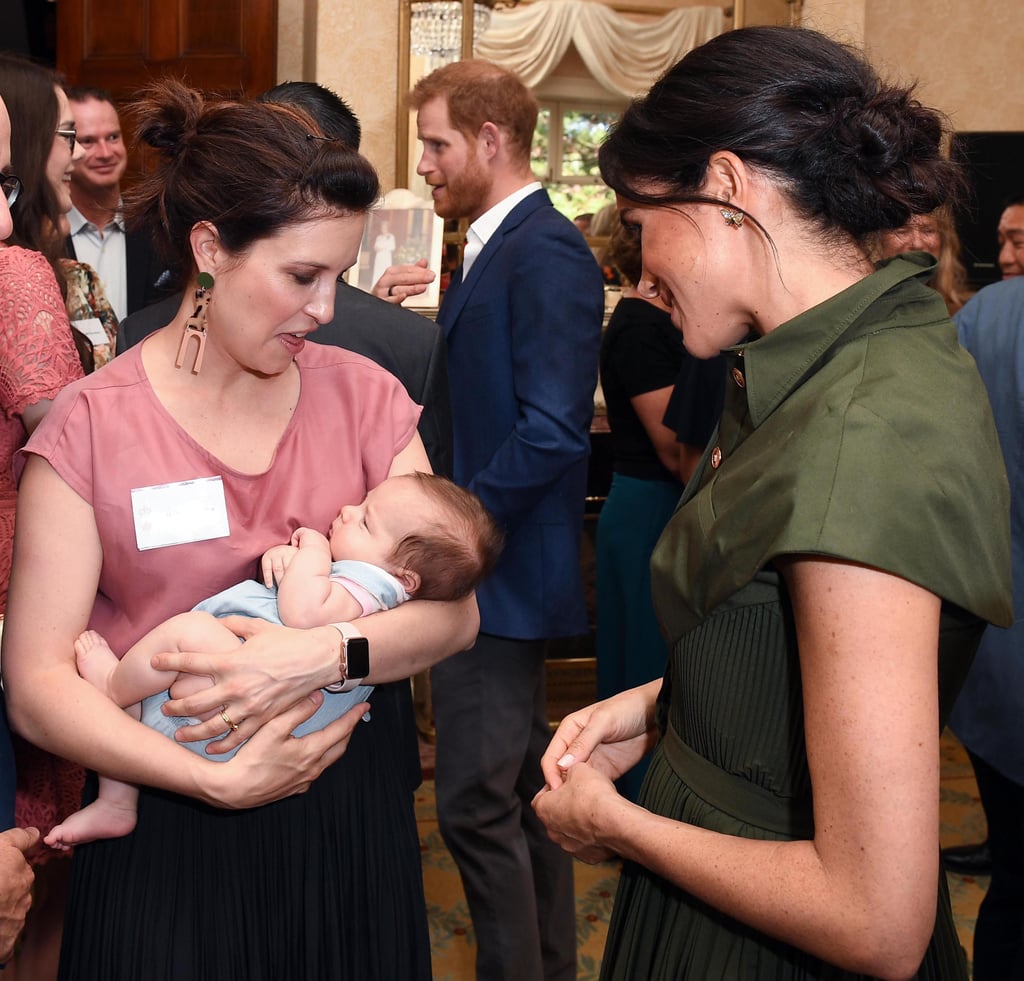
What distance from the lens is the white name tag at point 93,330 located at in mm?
3350

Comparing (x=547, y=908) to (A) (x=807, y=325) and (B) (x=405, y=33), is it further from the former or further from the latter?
(B) (x=405, y=33)

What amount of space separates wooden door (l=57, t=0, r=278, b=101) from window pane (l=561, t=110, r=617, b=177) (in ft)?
4.99

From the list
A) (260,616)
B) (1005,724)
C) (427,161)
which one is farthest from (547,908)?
(427,161)

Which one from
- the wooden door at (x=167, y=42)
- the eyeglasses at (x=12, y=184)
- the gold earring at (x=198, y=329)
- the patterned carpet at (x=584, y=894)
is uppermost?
the wooden door at (x=167, y=42)

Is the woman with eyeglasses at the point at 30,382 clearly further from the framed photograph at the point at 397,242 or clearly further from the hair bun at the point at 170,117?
the framed photograph at the point at 397,242

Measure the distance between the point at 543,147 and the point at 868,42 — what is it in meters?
1.77

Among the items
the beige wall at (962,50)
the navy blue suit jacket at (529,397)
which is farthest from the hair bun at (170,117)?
the beige wall at (962,50)

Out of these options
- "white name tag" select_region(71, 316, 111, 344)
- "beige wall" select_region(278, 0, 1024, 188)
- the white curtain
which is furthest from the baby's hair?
the white curtain

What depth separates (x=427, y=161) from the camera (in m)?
3.17

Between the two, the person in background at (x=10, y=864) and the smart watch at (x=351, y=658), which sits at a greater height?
the smart watch at (x=351, y=658)

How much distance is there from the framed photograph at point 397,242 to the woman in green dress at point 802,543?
2116 mm

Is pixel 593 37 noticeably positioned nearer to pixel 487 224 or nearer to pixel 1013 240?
pixel 1013 240

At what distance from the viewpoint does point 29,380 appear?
214cm

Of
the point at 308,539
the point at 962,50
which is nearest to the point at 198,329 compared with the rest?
the point at 308,539
